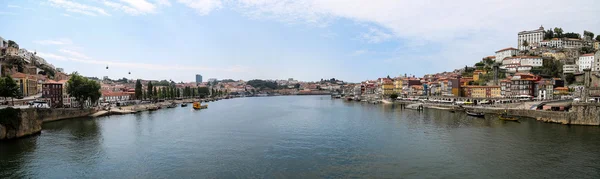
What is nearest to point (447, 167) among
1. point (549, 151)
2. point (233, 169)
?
point (549, 151)

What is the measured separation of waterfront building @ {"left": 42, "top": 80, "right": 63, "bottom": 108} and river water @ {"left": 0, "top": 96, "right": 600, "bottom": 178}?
37.6ft

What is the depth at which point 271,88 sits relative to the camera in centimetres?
15225

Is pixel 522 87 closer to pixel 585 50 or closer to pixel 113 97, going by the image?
pixel 585 50

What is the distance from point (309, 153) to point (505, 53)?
54.9 metres

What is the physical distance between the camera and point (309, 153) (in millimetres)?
14047

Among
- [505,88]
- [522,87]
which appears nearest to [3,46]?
[505,88]

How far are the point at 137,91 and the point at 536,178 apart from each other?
48.4 m

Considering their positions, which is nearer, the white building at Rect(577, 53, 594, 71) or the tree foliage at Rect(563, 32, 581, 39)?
the white building at Rect(577, 53, 594, 71)

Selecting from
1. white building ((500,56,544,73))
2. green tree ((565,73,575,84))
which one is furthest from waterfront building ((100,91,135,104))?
green tree ((565,73,575,84))

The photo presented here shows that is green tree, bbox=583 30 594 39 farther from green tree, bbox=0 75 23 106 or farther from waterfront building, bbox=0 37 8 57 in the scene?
waterfront building, bbox=0 37 8 57

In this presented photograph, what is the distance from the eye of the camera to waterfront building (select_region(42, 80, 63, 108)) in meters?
30.0

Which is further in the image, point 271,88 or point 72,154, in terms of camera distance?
point 271,88

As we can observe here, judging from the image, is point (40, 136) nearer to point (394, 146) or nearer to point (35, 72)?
point (394, 146)

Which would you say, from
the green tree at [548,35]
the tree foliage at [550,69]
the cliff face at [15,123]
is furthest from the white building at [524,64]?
the cliff face at [15,123]
